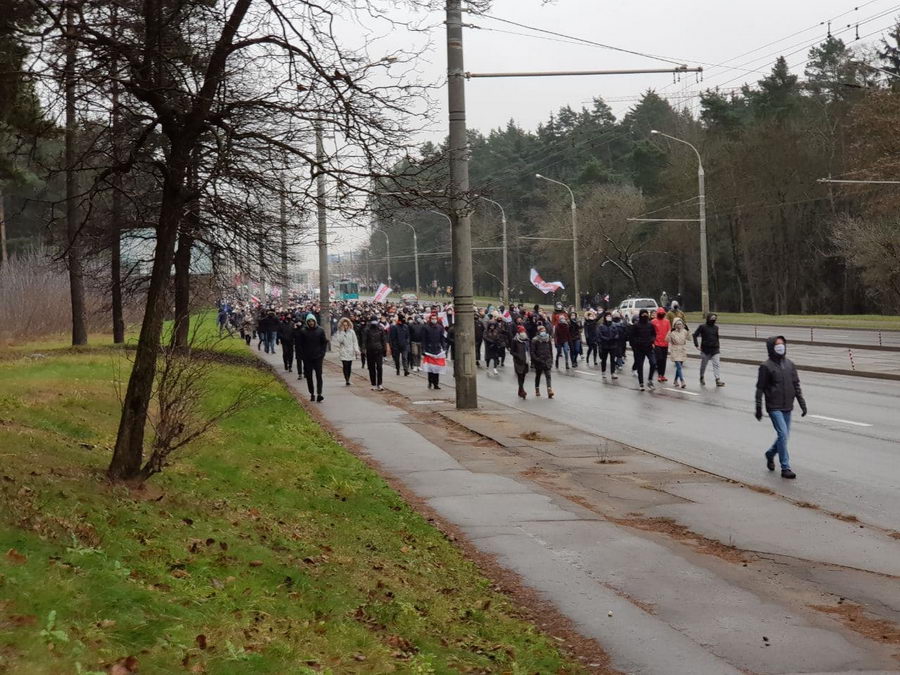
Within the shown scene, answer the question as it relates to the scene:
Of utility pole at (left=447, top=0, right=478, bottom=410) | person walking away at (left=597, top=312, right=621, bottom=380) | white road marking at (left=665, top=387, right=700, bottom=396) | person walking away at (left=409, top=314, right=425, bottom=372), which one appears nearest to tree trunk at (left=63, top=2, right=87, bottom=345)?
utility pole at (left=447, top=0, right=478, bottom=410)

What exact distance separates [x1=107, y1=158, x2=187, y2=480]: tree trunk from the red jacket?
64.3 ft

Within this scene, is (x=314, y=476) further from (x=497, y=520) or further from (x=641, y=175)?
(x=641, y=175)

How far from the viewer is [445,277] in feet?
459

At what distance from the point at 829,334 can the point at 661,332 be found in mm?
21833

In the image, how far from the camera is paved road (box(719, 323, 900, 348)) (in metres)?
41.4

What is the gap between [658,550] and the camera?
967cm

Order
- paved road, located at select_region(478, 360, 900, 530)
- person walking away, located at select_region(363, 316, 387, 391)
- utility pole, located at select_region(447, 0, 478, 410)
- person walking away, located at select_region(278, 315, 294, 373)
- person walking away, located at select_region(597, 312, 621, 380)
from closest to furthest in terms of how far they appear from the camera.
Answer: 1. paved road, located at select_region(478, 360, 900, 530)
2. utility pole, located at select_region(447, 0, 478, 410)
3. person walking away, located at select_region(363, 316, 387, 391)
4. person walking away, located at select_region(597, 312, 621, 380)
5. person walking away, located at select_region(278, 315, 294, 373)

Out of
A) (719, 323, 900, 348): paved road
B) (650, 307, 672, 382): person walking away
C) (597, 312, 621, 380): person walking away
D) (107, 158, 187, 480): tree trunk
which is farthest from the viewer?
(719, 323, 900, 348): paved road

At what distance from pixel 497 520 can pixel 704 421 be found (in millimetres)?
9830

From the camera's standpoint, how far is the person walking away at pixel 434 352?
27922mm

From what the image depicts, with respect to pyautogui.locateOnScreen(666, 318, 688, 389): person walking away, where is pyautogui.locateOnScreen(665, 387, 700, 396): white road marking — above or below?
below

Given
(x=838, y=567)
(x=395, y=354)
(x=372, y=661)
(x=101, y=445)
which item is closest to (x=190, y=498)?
(x=101, y=445)

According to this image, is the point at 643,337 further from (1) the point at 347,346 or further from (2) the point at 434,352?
(1) the point at 347,346

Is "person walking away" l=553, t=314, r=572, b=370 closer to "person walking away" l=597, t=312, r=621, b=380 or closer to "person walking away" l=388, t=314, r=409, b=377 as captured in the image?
"person walking away" l=597, t=312, r=621, b=380
